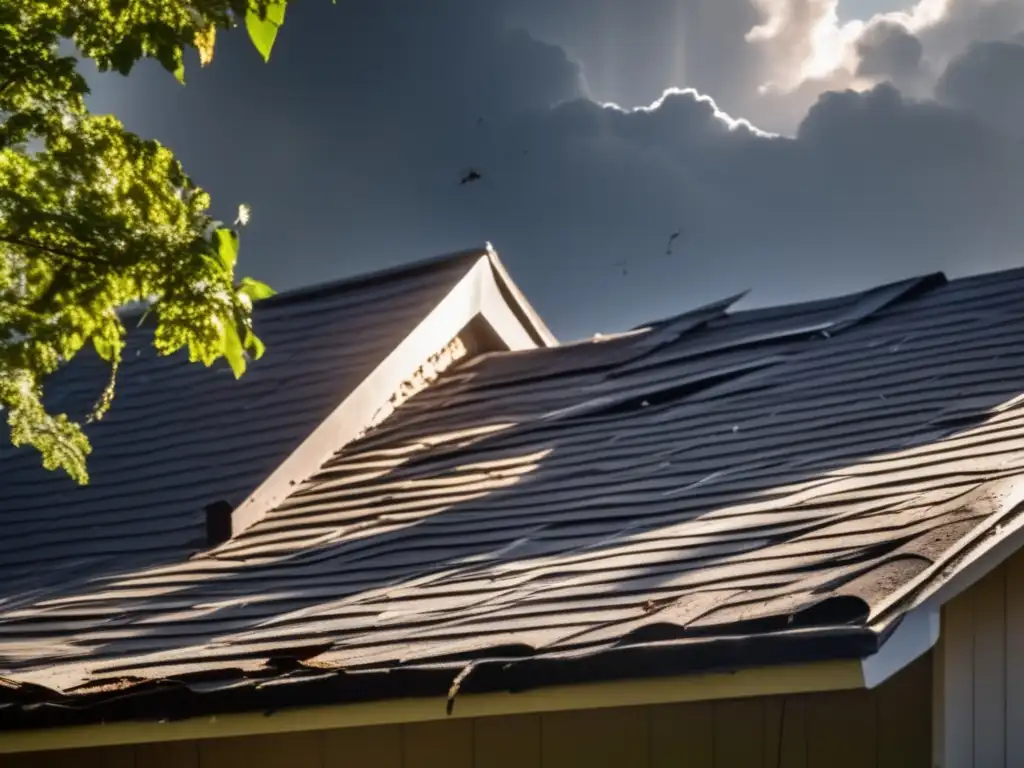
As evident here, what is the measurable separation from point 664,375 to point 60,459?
193 inches

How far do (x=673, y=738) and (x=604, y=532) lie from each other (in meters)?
1.48

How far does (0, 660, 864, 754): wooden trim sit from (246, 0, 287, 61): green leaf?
2477 mm

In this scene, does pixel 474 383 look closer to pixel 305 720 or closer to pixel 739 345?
pixel 739 345

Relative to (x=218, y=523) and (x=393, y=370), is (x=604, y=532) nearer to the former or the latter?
(x=218, y=523)

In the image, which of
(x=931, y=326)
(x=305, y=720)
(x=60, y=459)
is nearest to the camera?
(x=305, y=720)

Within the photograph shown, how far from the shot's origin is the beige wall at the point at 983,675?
4.92 m

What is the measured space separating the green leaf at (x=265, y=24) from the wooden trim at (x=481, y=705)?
2477 mm

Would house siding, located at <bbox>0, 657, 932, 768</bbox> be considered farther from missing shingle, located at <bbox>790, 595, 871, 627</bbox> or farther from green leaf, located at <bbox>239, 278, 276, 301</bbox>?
green leaf, located at <bbox>239, 278, 276, 301</bbox>

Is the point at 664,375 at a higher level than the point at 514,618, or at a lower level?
higher

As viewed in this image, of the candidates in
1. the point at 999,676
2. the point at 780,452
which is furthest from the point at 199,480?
the point at 999,676

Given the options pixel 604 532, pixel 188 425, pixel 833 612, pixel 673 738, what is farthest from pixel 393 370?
pixel 833 612

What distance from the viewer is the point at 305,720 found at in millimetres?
5191

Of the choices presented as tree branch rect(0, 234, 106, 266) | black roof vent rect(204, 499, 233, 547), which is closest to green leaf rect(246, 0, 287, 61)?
tree branch rect(0, 234, 106, 266)

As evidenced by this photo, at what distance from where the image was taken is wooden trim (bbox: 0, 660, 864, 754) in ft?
13.3
